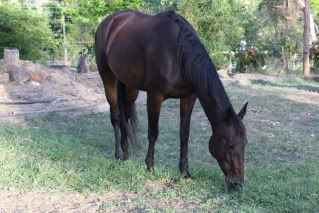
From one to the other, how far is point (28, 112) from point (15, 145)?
2389 millimetres

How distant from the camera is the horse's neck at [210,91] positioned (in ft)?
13.4

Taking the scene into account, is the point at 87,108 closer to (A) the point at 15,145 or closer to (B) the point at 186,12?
(A) the point at 15,145

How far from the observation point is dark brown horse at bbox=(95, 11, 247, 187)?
4008 millimetres

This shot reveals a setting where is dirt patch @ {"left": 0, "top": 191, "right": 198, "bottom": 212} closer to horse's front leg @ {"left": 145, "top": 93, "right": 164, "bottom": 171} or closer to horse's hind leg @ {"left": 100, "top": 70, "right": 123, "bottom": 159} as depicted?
horse's front leg @ {"left": 145, "top": 93, "right": 164, "bottom": 171}

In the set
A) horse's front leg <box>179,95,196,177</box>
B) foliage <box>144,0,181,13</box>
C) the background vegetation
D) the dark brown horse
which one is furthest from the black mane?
foliage <box>144,0,181,13</box>

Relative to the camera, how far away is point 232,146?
395cm

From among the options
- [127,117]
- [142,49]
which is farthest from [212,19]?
[142,49]

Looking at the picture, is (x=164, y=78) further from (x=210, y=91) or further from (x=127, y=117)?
(x=127, y=117)

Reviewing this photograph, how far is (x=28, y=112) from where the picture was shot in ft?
26.5

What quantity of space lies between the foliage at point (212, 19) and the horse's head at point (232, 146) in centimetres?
1229

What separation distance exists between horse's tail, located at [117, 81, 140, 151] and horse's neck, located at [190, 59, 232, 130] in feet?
5.25

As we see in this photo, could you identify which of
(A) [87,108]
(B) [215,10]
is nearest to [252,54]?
(B) [215,10]

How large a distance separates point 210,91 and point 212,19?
1225cm

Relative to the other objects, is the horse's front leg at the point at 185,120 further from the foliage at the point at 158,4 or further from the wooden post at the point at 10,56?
the foliage at the point at 158,4
